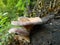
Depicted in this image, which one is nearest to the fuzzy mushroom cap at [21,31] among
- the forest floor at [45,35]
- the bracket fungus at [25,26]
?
the bracket fungus at [25,26]

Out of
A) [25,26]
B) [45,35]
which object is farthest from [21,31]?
[45,35]

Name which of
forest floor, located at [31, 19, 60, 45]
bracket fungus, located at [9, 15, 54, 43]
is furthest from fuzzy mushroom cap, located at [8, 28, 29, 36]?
forest floor, located at [31, 19, 60, 45]

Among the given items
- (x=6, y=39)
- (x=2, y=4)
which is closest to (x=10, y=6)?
(x=2, y=4)

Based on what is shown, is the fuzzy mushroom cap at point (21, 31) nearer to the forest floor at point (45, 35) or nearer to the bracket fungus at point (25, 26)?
the bracket fungus at point (25, 26)

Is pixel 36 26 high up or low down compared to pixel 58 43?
up

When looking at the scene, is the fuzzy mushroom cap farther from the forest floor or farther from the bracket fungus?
the forest floor

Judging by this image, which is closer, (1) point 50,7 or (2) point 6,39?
(2) point 6,39

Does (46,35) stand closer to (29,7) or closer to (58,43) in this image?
(58,43)

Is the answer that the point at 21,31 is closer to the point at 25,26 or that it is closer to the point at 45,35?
the point at 25,26
